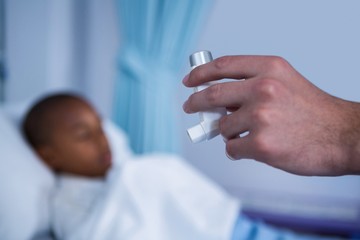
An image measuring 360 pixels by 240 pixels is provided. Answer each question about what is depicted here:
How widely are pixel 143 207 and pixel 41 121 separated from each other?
44 cm

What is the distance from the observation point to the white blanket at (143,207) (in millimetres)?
1046

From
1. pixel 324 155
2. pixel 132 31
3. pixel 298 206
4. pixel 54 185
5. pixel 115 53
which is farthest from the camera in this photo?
pixel 115 53

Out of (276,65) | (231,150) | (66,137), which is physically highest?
(276,65)

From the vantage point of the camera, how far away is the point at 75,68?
6.79 feet

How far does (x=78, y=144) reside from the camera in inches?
50.4

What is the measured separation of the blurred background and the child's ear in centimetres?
43

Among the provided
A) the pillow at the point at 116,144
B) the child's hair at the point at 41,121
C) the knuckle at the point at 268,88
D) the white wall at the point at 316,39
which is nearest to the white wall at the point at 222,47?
the white wall at the point at 316,39

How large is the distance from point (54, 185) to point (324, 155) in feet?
3.02

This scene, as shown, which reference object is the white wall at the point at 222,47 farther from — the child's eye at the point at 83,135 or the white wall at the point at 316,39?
the child's eye at the point at 83,135

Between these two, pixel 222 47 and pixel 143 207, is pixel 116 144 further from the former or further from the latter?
pixel 222 47

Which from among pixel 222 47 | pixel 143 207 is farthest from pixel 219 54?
pixel 143 207

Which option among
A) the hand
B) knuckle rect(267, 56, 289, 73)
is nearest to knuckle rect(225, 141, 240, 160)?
the hand

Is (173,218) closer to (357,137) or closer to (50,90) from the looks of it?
(357,137)

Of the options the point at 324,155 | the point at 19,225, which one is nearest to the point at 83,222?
the point at 19,225
